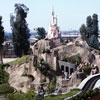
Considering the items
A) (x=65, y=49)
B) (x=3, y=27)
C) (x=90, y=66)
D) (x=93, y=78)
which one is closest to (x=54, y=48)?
(x=65, y=49)

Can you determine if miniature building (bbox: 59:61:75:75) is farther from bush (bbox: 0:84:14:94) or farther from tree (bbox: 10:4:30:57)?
tree (bbox: 10:4:30:57)

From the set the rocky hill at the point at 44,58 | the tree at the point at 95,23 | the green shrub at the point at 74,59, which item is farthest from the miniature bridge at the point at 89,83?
the tree at the point at 95,23

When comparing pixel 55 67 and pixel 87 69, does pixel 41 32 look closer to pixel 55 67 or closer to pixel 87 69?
pixel 55 67

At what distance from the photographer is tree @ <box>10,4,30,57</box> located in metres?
42.3

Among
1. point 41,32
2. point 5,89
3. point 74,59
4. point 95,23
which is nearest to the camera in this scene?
point 5,89

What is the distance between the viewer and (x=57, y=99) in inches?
872

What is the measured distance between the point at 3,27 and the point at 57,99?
22.0 meters

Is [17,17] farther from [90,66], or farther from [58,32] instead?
[90,66]

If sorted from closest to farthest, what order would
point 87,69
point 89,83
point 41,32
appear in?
point 89,83, point 87,69, point 41,32

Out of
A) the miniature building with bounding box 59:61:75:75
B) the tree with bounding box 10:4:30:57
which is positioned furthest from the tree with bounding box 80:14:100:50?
the miniature building with bounding box 59:61:75:75

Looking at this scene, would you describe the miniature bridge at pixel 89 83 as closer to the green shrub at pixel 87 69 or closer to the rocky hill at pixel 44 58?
the green shrub at pixel 87 69

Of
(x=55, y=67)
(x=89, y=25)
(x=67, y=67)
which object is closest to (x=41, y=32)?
(x=89, y=25)

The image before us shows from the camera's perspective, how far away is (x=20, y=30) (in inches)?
1681

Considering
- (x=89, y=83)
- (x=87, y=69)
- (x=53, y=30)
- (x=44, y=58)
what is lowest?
(x=89, y=83)
